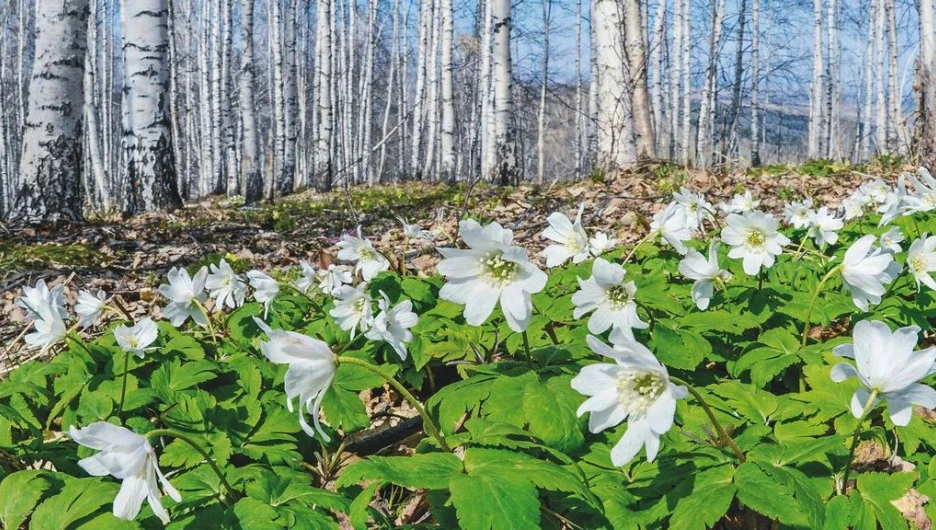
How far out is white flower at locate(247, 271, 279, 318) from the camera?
7.64 ft

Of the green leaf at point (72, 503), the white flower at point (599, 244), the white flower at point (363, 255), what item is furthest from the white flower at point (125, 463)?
the white flower at point (599, 244)

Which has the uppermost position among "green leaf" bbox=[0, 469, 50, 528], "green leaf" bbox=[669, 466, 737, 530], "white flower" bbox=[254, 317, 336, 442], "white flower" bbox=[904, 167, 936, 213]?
"white flower" bbox=[904, 167, 936, 213]

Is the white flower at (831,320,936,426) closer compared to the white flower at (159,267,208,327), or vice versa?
the white flower at (831,320,936,426)

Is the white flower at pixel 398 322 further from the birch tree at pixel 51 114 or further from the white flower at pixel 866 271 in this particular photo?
the birch tree at pixel 51 114

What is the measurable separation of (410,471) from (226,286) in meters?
1.75

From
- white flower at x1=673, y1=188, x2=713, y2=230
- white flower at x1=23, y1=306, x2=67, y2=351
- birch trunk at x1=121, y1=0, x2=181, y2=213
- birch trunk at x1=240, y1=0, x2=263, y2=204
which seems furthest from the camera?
birch trunk at x1=240, y1=0, x2=263, y2=204

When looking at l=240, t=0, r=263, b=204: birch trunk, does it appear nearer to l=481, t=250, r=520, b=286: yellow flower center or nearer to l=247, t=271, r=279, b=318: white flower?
l=247, t=271, r=279, b=318: white flower

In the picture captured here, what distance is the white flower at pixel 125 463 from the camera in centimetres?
118

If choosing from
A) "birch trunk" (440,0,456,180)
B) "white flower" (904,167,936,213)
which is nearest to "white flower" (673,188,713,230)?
"white flower" (904,167,936,213)

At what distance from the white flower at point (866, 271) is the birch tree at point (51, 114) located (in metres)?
7.08

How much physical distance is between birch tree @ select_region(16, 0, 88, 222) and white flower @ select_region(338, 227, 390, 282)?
5.36 m

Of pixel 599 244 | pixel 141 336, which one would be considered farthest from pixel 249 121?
pixel 141 336

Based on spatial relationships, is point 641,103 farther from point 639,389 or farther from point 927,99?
point 639,389

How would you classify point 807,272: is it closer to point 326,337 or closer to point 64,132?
point 326,337
